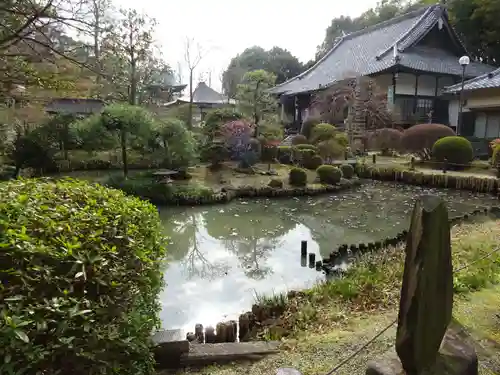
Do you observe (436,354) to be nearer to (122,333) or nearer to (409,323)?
(409,323)

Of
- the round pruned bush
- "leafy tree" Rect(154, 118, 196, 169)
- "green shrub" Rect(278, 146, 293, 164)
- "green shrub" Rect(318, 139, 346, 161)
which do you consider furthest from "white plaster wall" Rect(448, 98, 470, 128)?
"leafy tree" Rect(154, 118, 196, 169)

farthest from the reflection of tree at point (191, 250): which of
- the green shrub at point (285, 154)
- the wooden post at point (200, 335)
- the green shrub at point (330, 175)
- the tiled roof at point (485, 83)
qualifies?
the tiled roof at point (485, 83)

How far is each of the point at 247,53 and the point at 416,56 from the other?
72.1 feet

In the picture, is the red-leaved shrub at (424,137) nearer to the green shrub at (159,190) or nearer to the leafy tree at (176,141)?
the leafy tree at (176,141)

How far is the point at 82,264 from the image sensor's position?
6.21 ft

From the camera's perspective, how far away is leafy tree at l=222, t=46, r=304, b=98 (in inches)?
1521

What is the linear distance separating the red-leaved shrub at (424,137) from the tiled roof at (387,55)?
6.16m

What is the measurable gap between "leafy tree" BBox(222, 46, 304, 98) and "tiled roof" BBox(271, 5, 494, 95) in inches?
390

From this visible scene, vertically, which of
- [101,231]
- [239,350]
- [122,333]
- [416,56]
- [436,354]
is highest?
[416,56]

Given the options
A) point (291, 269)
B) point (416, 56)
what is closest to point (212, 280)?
point (291, 269)

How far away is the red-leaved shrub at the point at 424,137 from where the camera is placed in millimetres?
16359

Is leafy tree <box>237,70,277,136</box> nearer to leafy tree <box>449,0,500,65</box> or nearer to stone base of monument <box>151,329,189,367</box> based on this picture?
leafy tree <box>449,0,500,65</box>

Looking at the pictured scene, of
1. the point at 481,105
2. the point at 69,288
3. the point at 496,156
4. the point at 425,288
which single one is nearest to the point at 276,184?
the point at 496,156

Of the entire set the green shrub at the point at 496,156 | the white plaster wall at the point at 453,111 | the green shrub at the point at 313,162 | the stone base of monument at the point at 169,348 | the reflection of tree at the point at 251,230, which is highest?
the white plaster wall at the point at 453,111
